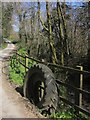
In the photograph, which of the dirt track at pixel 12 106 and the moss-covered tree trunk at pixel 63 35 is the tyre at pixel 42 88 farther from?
the moss-covered tree trunk at pixel 63 35

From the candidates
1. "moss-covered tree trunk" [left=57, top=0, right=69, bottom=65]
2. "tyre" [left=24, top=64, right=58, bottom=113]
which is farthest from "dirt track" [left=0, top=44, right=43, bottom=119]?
"moss-covered tree trunk" [left=57, top=0, right=69, bottom=65]

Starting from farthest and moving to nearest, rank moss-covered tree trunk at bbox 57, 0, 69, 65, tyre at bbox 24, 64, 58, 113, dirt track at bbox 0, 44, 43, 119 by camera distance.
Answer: moss-covered tree trunk at bbox 57, 0, 69, 65 → tyre at bbox 24, 64, 58, 113 → dirt track at bbox 0, 44, 43, 119

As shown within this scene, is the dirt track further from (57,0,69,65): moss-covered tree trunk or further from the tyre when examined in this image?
(57,0,69,65): moss-covered tree trunk

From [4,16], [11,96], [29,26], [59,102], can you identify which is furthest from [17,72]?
[4,16]

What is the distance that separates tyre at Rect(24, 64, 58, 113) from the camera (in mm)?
8602

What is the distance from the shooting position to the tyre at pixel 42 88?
8.60m

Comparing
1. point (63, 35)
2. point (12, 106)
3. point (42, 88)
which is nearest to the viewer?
point (12, 106)

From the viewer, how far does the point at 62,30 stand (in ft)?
80.8

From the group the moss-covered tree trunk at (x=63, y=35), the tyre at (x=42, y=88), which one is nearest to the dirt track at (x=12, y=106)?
the tyre at (x=42, y=88)

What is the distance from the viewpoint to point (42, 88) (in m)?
9.35

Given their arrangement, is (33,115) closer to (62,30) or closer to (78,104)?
(78,104)

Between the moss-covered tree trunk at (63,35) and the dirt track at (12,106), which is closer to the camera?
the dirt track at (12,106)

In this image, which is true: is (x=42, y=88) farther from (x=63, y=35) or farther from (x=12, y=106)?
(x=63, y=35)

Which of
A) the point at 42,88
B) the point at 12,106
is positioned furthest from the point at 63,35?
the point at 12,106
